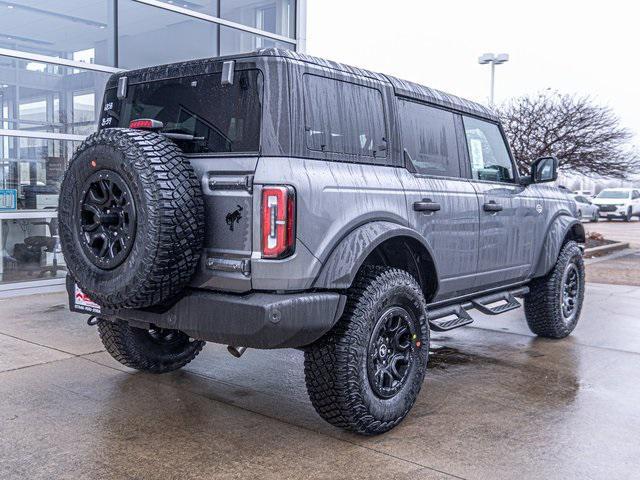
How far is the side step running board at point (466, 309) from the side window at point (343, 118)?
1.21 meters

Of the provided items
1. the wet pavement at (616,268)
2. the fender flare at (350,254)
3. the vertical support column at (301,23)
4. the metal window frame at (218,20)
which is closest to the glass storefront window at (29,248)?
the metal window frame at (218,20)

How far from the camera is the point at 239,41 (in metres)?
11.1

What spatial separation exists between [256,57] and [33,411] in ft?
8.00

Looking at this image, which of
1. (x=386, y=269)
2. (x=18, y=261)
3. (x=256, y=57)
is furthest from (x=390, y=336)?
(x=18, y=261)

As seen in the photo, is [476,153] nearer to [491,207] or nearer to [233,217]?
[491,207]

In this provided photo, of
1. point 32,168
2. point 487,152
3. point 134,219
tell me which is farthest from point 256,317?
point 32,168

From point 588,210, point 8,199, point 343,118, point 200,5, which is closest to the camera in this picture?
point 343,118

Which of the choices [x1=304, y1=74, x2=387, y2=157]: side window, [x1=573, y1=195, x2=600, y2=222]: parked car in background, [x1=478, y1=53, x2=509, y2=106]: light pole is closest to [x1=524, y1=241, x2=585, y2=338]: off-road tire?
[x1=304, y1=74, x2=387, y2=157]: side window

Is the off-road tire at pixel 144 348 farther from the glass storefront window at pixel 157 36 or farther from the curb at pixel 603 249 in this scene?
the curb at pixel 603 249

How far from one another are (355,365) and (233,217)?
0.98 meters

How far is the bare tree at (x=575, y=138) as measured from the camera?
16.2m

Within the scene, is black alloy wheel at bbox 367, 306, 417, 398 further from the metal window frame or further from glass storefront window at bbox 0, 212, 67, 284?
the metal window frame

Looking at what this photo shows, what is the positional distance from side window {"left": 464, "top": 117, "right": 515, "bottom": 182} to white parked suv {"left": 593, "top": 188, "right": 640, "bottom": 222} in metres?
28.7

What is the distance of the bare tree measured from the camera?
1619 centimetres
